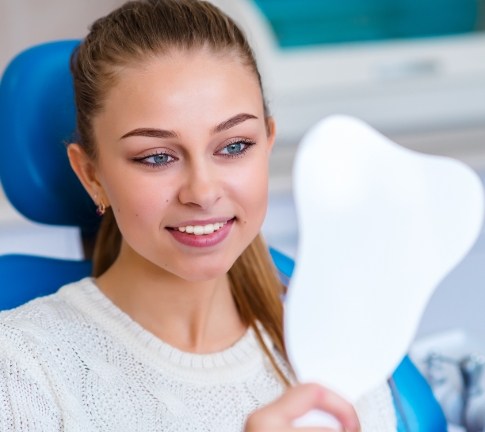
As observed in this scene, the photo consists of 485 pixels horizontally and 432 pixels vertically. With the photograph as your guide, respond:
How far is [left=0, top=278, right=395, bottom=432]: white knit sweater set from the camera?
1.00 m

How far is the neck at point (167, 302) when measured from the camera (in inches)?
43.7

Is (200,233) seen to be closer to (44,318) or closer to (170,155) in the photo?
(170,155)

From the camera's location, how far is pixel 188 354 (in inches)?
43.8

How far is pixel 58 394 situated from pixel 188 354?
0.57ft

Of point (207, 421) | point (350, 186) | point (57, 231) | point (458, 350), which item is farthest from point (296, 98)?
point (350, 186)

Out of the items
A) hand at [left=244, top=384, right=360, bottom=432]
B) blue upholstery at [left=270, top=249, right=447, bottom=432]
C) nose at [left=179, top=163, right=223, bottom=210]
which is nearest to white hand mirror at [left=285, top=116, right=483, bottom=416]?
hand at [left=244, top=384, right=360, bottom=432]

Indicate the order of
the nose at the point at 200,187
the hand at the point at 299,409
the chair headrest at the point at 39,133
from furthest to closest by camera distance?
the chair headrest at the point at 39,133, the nose at the point at 200,187, the hand at the point at 299,409

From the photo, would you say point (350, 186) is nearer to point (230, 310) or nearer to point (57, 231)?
point (230, 310)

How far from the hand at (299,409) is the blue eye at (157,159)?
0.31 m

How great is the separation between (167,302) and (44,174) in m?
0.23

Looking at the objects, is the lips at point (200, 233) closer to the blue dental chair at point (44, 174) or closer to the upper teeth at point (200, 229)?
the upper teeth at point (200, 229)

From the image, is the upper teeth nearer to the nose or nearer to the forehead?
the nose

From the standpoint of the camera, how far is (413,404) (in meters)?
1.22

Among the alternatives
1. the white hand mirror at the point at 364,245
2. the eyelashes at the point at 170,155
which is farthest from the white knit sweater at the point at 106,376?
the white hand mirror at the point at 364,245
